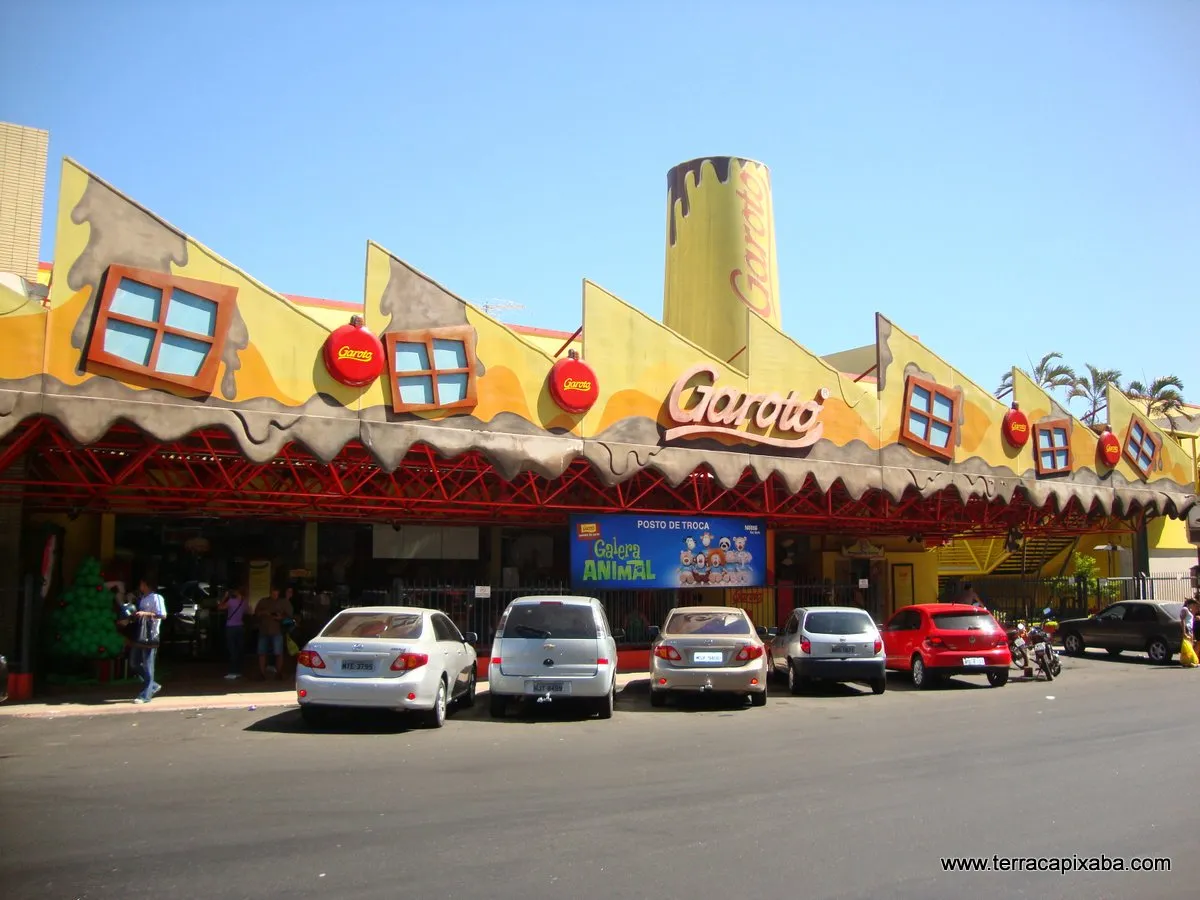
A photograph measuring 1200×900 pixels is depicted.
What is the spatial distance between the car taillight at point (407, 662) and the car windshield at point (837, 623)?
294 inches

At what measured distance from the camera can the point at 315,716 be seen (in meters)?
12.7

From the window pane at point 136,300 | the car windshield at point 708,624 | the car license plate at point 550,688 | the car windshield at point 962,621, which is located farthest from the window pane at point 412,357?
the car windshield at point 962,621

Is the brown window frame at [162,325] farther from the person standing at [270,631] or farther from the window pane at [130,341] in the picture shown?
the person standing at [270,631]

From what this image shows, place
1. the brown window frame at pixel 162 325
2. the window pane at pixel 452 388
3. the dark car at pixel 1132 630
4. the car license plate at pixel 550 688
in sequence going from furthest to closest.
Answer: the dark car at pixel 1132 630 → the window pane at pixel 452 388 → the brown window frame at pixel 162 325 → the car license plate at pixel 550 688

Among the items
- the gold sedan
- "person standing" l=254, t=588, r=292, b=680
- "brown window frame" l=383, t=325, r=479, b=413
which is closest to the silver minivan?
the gold sedan

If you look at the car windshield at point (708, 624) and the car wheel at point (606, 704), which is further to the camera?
the car windshield at point (708, 624)

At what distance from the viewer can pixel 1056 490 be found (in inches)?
1019

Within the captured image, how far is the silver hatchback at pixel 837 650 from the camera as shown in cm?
1639

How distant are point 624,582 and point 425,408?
735 cm

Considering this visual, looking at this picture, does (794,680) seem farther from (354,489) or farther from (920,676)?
(354,489)

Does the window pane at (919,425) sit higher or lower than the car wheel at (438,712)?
higher

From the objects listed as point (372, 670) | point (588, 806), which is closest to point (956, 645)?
point (372, 670)

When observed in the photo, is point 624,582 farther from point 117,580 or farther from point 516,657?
point 117,580

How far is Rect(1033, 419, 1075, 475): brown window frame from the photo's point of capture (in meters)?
26.0
